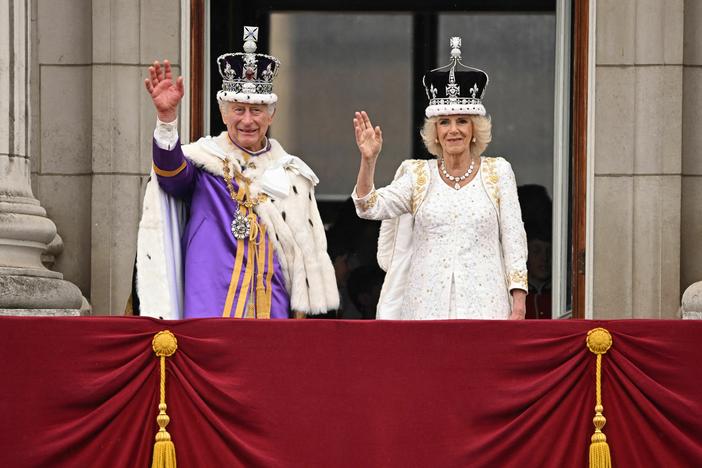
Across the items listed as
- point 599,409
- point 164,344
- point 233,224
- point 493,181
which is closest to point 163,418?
point 164,344

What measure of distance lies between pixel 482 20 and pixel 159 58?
2472 millimetres

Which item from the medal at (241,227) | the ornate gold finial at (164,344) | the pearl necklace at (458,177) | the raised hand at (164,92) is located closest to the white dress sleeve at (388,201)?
the pearl necklace at (458,177)

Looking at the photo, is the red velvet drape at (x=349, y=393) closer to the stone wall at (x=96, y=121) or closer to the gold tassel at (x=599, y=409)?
the gold tassel at (x=599, y=409)

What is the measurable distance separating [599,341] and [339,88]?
5351mm

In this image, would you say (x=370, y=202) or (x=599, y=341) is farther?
(x=370, y=202)

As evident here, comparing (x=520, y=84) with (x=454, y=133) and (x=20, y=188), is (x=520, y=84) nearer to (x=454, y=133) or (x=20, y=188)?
(x=454, y=133)

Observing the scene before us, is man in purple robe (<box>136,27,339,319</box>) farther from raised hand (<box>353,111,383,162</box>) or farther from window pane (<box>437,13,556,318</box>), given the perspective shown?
window pane (<box>437,13,556,318</box>)

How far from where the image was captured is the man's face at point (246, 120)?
8062mm

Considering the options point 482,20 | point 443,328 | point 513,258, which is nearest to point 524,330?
point 443,328

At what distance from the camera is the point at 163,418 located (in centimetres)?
689

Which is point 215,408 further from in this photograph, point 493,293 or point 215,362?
point 493,293

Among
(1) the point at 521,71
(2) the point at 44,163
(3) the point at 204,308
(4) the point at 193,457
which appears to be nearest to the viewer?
(4) the point at 193,457

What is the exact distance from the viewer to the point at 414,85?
1194 cm

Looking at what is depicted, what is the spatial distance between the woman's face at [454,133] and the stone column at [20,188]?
2.19 meters
